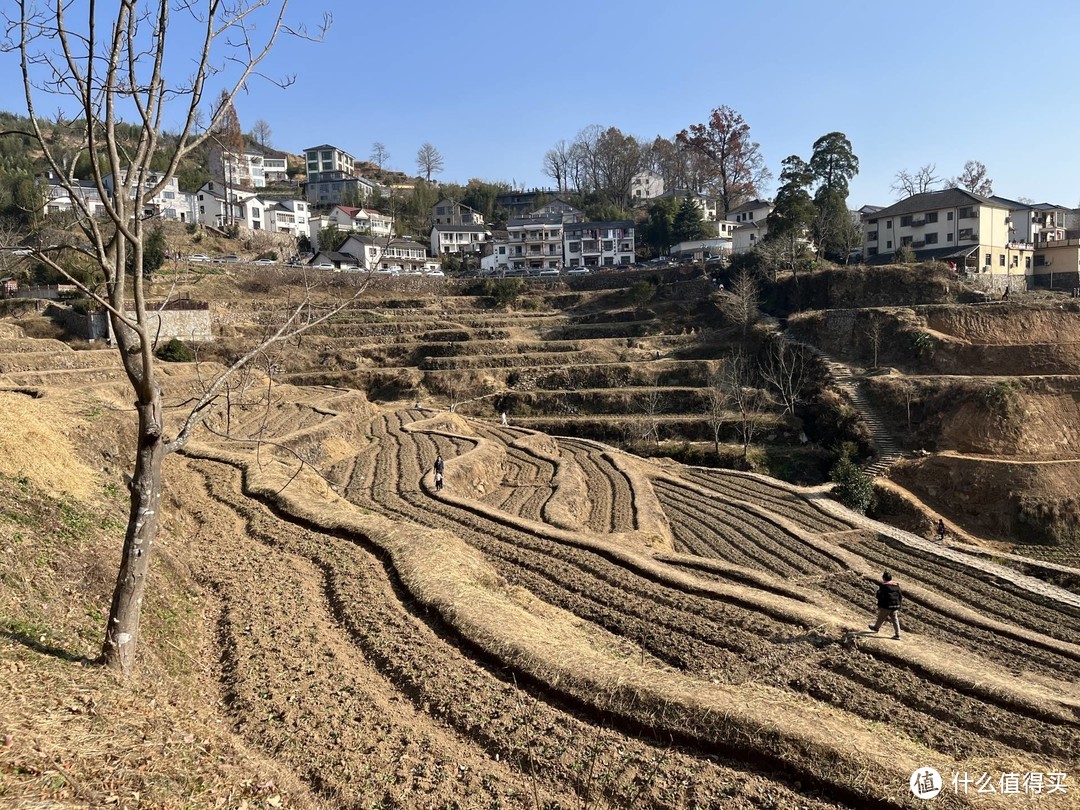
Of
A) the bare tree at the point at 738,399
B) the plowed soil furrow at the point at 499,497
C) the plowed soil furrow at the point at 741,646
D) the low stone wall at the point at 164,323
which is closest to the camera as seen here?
the plowed soil furrow at the point at 741,646

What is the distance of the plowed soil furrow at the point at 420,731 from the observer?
6.31 metres

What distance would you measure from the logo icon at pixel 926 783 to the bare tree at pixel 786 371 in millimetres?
35039

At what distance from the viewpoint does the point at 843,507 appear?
27.5 m

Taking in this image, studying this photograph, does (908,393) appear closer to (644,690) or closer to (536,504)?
(536,504)

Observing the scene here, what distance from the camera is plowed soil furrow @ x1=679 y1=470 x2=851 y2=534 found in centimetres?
2449

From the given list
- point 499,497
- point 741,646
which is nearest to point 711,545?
point 499,497

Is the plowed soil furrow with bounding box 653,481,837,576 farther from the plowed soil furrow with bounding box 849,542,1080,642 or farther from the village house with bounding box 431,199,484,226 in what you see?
the village house with bounding box 431,199,484,226

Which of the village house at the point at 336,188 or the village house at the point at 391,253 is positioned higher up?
the village house at the point at 336,188

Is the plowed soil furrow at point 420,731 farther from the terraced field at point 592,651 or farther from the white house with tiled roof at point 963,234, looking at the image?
the white house with tiled roof at point 963,234

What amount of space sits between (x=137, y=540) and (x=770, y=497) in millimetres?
26323

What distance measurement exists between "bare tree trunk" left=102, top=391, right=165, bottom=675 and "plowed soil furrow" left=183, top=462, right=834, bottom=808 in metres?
1.55

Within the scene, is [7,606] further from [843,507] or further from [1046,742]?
[843,507]

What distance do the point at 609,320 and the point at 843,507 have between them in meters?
32.1

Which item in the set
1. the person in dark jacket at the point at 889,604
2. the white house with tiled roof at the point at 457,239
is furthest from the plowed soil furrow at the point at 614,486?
the white house with tiled roof at the point at 457,239
